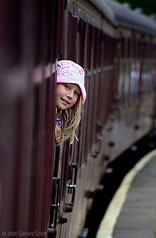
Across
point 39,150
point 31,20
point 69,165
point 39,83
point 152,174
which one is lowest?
point 152,174

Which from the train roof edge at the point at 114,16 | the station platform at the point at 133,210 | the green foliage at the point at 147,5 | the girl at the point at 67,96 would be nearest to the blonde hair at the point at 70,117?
the girl at the point at 67,96

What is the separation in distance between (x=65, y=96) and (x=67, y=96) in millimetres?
16

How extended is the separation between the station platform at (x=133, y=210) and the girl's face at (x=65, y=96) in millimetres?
3777

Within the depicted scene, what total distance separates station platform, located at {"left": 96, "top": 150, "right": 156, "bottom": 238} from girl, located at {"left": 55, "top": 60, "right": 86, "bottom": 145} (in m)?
3.65

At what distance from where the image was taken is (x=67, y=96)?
11.6 feet

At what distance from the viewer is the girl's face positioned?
354 cm

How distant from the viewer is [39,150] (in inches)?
107

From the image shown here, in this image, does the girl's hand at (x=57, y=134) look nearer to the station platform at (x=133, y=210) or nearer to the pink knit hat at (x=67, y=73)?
the pink knit hat at (x=67, y=73)

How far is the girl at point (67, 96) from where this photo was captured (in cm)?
356

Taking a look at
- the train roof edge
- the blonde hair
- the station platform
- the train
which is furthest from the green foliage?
the blonde hair

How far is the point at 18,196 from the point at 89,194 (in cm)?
546

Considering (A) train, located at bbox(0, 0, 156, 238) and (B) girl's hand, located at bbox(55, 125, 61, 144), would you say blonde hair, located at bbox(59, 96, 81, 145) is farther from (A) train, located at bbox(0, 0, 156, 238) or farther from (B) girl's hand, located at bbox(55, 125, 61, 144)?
(A) train, located at bbox(0, 0, 156, 238)

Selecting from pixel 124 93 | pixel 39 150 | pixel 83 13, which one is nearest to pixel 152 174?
pixel 124 93

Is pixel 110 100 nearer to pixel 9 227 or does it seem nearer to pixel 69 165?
pixel 69 165
